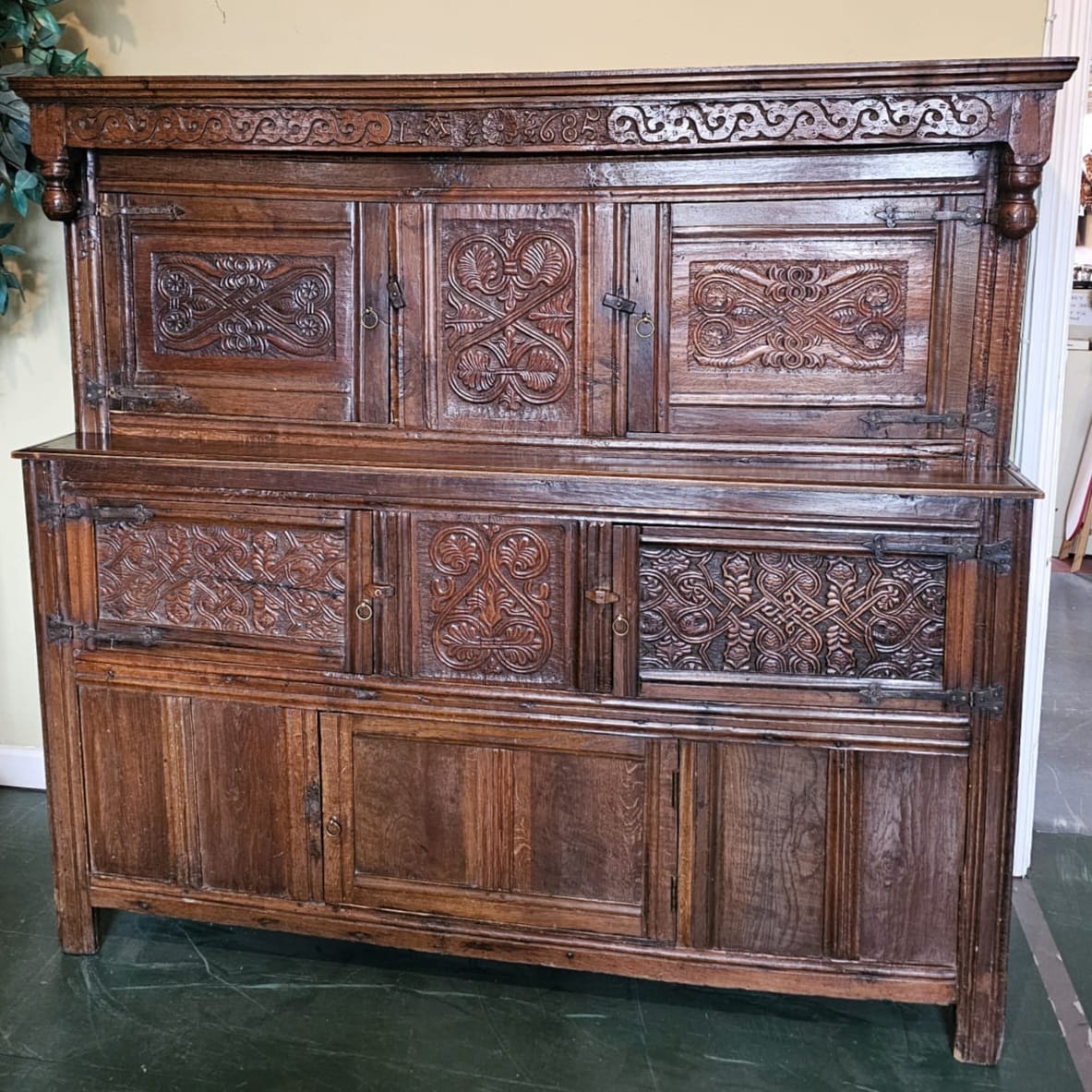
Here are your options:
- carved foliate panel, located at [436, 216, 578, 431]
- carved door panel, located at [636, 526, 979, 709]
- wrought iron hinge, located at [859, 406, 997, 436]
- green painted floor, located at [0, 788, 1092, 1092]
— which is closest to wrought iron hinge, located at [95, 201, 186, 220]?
carved foliate panel, located at [436, 216, 578, 431]

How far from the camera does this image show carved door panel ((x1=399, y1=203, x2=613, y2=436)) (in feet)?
7.68

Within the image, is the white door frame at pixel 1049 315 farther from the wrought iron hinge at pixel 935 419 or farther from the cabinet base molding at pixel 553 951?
the cabinet base molding at pixel 553 951

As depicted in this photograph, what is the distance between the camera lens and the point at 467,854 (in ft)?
7.81

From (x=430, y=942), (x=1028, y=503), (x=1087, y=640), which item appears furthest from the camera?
(x=1087, y=640)

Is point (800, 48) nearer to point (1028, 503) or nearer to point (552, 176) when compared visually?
point (552, 176)

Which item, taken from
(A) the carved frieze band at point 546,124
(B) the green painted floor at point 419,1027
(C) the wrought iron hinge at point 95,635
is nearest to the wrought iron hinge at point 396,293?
(A) the carved frieze band at point 546,124

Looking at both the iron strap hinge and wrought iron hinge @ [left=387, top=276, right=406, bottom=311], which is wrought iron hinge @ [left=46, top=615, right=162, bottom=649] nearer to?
wrought iron hinge @ [left=387, top=276, right=406, bottom=311]

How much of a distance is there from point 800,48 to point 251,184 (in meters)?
1.19

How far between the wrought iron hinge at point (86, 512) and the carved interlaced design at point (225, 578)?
0.02 metres

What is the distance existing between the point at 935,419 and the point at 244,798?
1529mm

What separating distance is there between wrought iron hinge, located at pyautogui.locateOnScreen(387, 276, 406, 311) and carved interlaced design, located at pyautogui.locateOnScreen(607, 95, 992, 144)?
0.51 metres

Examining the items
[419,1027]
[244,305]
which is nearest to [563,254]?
[244,305]

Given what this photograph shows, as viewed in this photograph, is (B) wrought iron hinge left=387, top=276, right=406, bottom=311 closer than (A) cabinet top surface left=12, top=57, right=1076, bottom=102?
No

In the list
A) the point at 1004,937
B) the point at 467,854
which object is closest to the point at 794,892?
the point at 1004,937
